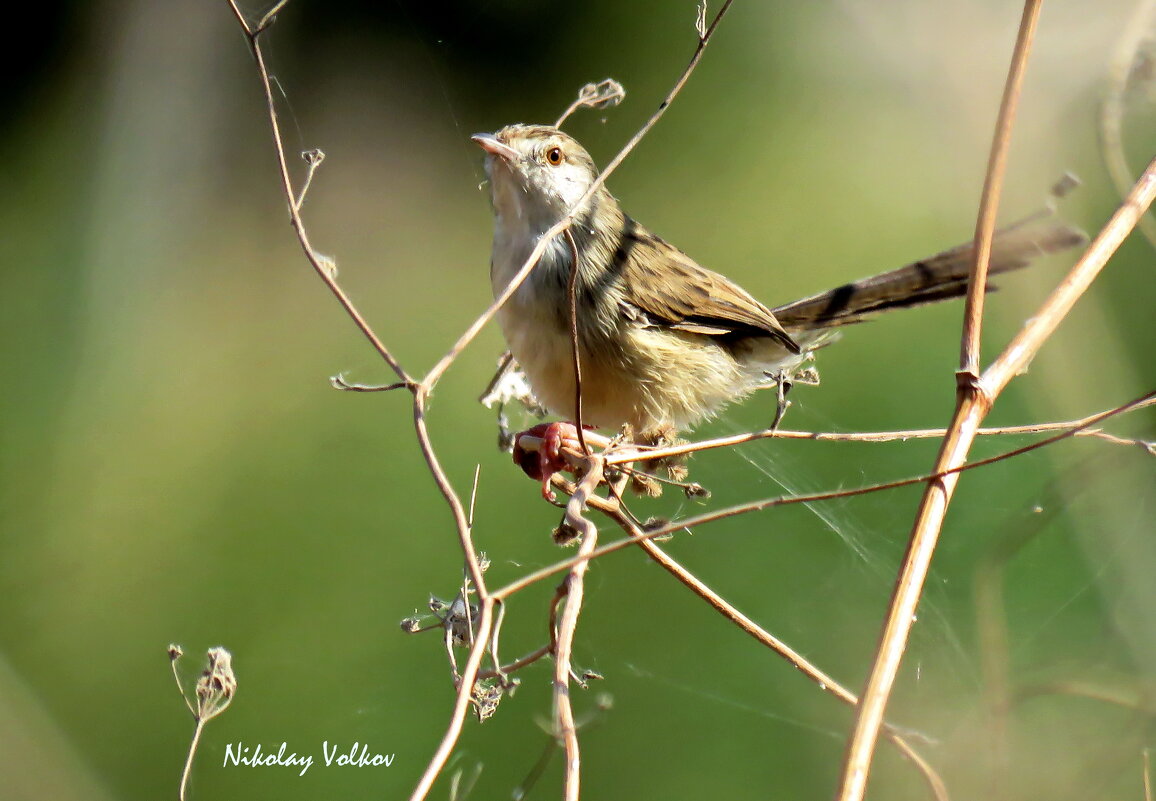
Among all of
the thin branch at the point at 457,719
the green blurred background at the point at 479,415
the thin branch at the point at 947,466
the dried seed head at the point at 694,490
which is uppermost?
the thin branch at the point at 947,466

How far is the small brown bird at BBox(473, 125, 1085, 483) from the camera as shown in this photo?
2.38 metres

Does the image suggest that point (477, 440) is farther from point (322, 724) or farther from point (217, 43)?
point (217, 43)

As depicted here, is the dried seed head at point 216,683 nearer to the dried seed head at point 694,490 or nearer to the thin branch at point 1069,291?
the dried seed head at point 694,490

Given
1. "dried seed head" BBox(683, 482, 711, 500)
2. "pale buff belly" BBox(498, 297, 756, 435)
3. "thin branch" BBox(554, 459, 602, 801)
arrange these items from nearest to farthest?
"thin branch" BBox(554, 459, 602, 801)
"dried seed head" BBox(683, 482, 711, 500)
"pale buff belly" BBox(498, 297, 756, 435)

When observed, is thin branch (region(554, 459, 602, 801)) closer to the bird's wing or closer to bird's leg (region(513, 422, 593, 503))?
bird's leg (region(513, 422, 593, 503))

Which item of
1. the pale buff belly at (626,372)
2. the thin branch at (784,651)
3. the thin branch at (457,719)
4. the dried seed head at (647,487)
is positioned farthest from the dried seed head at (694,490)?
the pale buff belly at (626,372)

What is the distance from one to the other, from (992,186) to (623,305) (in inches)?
56.1

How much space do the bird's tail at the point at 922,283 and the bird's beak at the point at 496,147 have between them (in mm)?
919

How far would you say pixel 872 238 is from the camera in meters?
5.57

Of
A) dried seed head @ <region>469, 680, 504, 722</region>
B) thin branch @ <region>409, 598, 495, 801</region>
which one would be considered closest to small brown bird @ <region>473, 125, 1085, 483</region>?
dried seed head @ <region>469, 680, 504, 722</region>

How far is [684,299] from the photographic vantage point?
8.61 feet

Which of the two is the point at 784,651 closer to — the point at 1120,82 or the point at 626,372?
the point at 1120,82

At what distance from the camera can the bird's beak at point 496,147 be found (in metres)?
2.45

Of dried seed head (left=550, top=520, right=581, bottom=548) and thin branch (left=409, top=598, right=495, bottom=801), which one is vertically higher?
thin branch (left=409, top=598, right=495, bottom=801)
